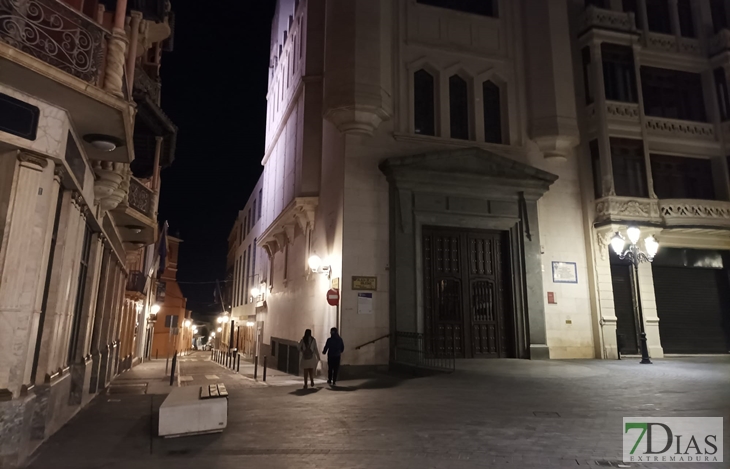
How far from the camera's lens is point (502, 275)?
54.1ft

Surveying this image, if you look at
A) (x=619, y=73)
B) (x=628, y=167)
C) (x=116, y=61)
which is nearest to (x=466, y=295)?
(x=628, y=167)

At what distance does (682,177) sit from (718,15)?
783cm

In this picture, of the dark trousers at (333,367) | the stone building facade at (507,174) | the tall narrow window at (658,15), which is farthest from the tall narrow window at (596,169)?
the dark trousers at (333,367)

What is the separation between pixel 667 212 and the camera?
17.6 metres

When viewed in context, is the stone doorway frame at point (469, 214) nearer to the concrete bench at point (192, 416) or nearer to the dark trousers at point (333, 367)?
the dark trousers at point (333, 367)

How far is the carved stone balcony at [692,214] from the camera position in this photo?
688 inches

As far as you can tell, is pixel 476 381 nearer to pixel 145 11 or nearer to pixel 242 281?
pixel 145 11

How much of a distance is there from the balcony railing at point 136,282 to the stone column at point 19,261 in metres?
19.6

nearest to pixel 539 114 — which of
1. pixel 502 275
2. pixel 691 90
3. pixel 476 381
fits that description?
pixel 502 275

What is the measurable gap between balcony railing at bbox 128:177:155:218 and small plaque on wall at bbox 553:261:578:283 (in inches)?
547

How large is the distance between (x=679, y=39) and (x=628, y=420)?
19.4 m

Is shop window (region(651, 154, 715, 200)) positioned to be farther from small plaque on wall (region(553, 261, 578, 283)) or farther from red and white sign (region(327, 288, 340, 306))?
red and white sign (region(327, 288, 340, 306))

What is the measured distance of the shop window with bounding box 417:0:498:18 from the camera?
18438 mm

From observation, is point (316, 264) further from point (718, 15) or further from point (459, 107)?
point (718, 15)
